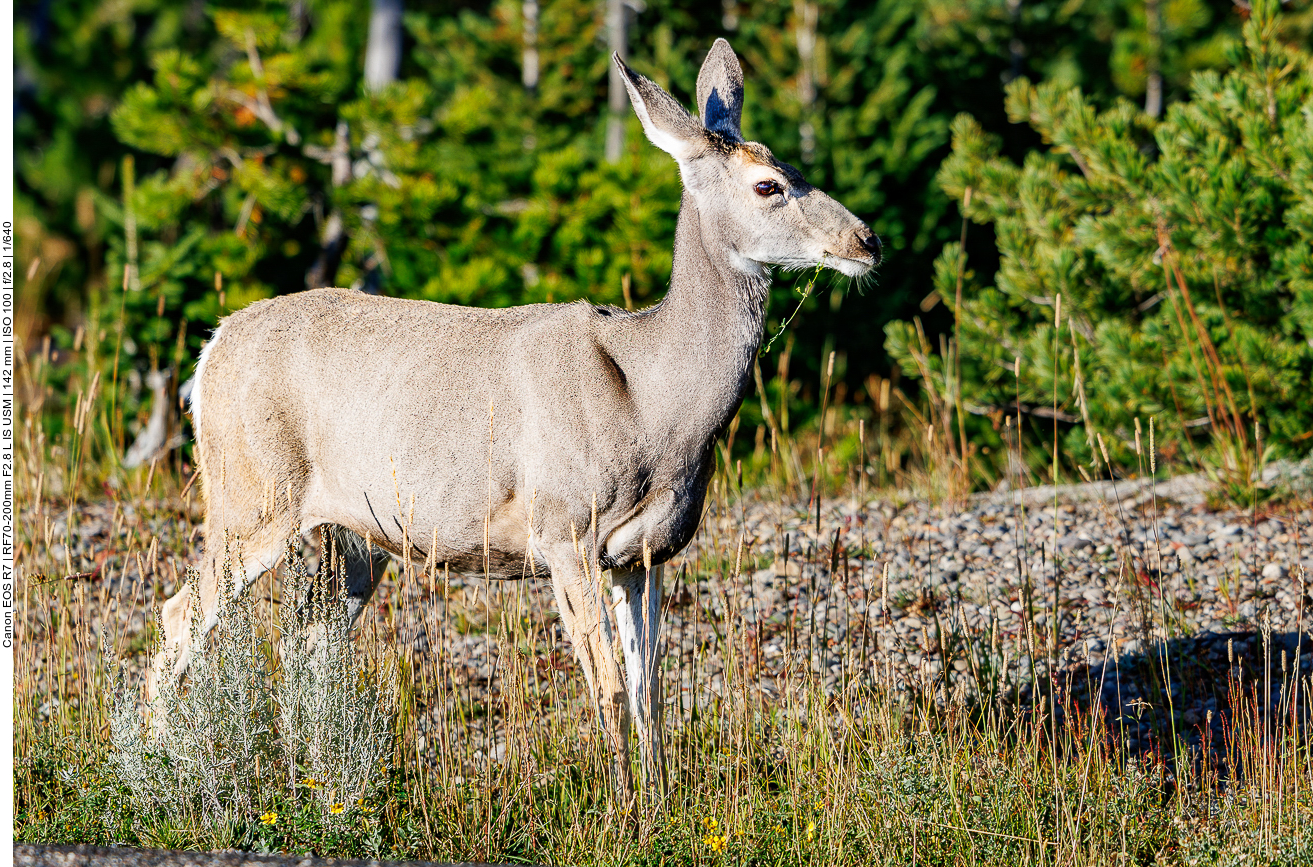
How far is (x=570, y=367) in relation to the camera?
4098 millimetres

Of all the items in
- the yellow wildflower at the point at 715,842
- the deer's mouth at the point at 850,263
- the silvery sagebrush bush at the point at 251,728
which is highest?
the deer's mouth at the point at 850,263

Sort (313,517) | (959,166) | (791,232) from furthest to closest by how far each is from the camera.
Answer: (959,166) → (313,517) → (791,232)

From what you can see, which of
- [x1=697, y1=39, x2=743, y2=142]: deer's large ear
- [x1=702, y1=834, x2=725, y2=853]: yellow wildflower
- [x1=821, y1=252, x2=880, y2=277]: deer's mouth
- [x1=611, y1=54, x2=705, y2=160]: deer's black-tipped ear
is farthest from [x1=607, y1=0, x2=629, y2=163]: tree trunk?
[x1=702, y1=834, x2=725, y2=853]: yellow wildflower

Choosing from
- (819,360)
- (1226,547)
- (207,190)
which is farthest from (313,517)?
(819,360)

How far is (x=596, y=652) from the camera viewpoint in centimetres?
399

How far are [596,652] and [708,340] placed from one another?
96 cm

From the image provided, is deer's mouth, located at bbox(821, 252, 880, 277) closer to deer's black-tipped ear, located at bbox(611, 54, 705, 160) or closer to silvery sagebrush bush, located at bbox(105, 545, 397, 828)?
deer's black-tipped ear, located at bbox(611, 54, 705, 160)

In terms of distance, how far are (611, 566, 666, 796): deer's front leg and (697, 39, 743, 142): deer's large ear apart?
4.55 ft

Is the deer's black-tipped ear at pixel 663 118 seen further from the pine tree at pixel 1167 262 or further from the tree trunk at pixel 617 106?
the tree trunk at pixel 617 106

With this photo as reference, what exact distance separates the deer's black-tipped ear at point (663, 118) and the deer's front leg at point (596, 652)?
49.5 inches

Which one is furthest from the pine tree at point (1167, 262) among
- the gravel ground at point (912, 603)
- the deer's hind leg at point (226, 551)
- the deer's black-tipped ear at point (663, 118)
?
the deer's hind leg at point (226, 551)

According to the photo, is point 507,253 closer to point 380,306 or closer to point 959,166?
point 959,166

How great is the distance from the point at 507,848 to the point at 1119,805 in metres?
1.78

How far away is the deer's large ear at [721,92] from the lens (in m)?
4.34
